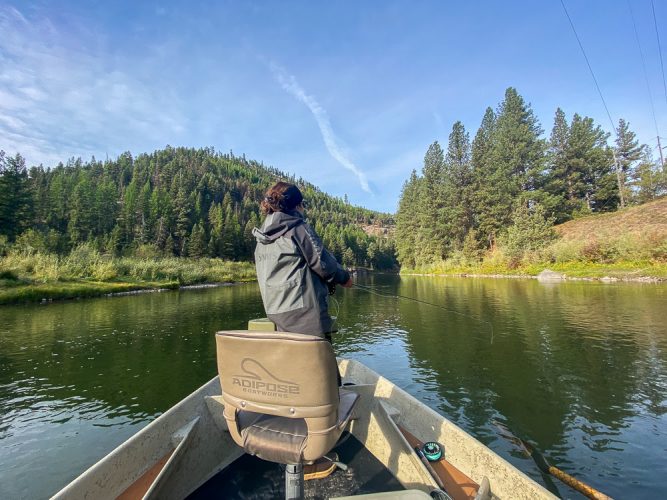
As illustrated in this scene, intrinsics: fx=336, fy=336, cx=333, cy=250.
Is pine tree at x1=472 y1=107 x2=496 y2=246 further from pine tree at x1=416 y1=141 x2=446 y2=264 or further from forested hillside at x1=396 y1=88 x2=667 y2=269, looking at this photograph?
pine tree at x1=416 y1=141 x2=446 y2=264

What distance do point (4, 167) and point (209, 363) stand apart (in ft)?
210

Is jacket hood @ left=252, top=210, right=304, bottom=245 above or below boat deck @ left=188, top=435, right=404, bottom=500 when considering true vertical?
above

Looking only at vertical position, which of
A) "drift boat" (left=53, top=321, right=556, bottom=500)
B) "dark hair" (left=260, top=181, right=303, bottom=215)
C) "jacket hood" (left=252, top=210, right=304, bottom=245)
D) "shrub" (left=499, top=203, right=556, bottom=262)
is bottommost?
"drift boat" (left=53, top=321, right=556, bottom=500)

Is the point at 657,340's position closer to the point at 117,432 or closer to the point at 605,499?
the point at 605,499

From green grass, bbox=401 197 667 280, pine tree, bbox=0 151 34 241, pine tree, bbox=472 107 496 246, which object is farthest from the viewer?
pine tree, bbox=472 107 496 246

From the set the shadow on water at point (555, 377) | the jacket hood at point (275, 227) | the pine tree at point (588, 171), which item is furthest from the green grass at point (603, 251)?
the jacket hood at point (275, 227)

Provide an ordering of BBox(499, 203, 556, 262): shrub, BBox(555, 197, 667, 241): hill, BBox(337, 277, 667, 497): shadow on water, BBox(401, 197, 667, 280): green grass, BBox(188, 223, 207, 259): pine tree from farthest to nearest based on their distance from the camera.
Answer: BBox(188, 223, 207, 259): pine tree
BBox(499, 203, 556, 262): shrub
BBox(555, 197, 667, 241): hill
BBox(401, 197, 667, 280): green grass
BBox(337, 277, 667, 497): shadow on water

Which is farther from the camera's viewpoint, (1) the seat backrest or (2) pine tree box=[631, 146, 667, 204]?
(2) pine tree box=[631, 146, 667, 204]

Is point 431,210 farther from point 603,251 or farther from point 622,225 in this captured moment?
point 603,251

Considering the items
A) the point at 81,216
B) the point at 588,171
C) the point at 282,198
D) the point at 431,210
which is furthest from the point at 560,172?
the point at 81,216

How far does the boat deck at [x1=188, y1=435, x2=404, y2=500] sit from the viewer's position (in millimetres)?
3785

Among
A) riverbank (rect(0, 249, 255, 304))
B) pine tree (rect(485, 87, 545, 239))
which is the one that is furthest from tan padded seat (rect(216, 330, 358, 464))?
pine tree (rect(485, 87, 545, 239))

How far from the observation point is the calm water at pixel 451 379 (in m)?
5.52

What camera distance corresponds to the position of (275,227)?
10.2ft
